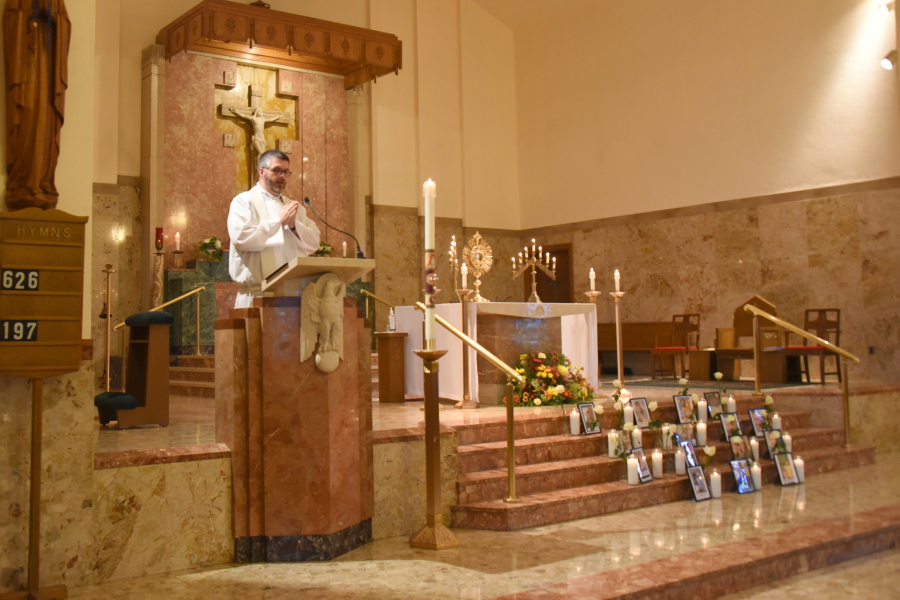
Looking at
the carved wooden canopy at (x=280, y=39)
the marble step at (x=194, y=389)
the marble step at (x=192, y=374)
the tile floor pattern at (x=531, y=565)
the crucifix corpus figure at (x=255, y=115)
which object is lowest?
the tile floor pattern at (x=531, y=565)

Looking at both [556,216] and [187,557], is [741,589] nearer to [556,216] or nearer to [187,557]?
[187,557]

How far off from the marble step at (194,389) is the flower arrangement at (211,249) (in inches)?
85.8

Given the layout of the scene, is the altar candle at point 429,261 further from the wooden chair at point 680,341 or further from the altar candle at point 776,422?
the wooden chair at point 680,341

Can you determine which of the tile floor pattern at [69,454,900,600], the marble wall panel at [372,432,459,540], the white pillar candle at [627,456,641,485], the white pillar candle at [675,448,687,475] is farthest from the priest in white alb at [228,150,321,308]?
the white pillar candle at [675,448,687,475]

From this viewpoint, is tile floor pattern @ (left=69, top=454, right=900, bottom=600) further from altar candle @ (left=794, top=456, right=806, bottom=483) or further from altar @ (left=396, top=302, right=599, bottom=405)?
altar @ (left=396, top=302, right=599, bottom=405)

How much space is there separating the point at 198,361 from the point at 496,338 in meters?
4.39

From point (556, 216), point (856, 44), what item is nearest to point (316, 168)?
point (556, 216)

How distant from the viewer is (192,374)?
1002cm

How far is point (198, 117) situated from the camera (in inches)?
477

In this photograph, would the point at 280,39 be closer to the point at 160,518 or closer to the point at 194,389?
the point at 194,389

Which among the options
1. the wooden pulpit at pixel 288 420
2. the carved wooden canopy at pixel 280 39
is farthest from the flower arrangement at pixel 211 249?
the wooden pulpit at pixel 288 420

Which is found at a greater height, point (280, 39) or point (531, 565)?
point (280, 39)

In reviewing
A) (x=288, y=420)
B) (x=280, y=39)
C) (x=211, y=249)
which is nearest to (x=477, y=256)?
(x=211, y=249)

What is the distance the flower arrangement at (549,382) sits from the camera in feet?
Answer: 25.2
